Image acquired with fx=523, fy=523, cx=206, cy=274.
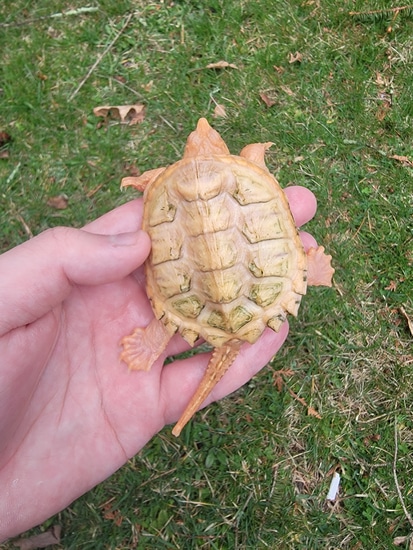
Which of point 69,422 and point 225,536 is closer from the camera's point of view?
point 69,422

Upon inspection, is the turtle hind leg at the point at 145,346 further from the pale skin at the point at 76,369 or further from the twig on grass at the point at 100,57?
the twig on grass at the point at 100,57

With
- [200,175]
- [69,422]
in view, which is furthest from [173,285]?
[69,422]

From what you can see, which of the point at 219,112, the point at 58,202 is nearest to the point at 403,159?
the point at 219,112

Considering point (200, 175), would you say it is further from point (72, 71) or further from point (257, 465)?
point (72, 71)

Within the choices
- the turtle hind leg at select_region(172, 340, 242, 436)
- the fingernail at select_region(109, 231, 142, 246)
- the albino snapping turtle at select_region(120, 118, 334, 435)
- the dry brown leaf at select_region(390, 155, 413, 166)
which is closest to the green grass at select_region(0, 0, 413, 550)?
the dry brown leaf at select_region(390, 155, 413, 166)

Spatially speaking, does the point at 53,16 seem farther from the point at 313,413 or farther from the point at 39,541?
the point at 39,541

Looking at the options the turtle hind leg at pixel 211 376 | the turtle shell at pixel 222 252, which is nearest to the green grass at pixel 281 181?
the turtle hind leg at pixel 211 376
